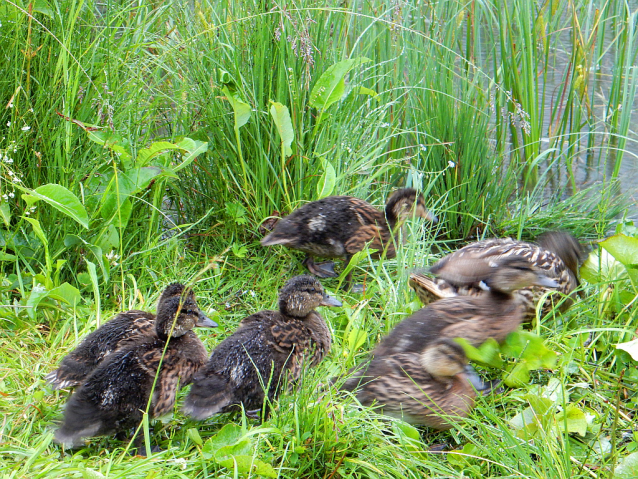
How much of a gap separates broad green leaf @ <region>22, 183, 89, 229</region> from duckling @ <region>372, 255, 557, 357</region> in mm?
1569

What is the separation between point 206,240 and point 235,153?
1.86 feet

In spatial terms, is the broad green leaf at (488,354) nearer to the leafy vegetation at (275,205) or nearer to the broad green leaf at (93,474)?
the leafy vegetation at (275,205)

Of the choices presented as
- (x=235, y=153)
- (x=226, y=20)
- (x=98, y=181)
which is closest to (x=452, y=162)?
(x=235, y=153)

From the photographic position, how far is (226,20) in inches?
168

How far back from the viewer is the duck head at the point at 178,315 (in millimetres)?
2887

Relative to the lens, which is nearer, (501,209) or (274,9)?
(274,9)

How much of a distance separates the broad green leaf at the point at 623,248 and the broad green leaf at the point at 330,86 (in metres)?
1.72

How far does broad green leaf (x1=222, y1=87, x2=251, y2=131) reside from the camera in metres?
3.91

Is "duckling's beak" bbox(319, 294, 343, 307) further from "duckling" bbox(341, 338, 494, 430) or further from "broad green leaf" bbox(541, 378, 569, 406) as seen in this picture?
"broad green leaf" bbox(541, 378, 569, 406)

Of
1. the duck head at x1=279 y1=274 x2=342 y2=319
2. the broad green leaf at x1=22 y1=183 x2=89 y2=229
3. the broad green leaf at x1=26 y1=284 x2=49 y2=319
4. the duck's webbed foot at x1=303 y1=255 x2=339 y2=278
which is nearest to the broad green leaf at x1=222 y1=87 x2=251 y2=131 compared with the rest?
the duck's webbed foot at x1=303 y1=255 x2=339 y2=278

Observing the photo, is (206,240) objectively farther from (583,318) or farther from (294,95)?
(583,318)

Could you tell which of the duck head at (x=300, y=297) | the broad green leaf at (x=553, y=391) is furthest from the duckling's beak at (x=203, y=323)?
the broad green leaf at (x=553, y=391)

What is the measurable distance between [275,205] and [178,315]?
1.47 meters

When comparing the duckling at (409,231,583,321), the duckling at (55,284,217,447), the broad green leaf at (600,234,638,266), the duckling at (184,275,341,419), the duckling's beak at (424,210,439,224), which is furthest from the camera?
the duckling's beak at (424,210,439,224)
